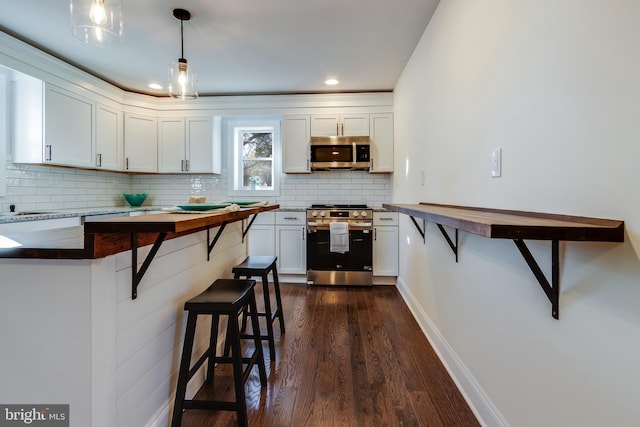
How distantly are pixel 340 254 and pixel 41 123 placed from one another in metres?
A: 3.32

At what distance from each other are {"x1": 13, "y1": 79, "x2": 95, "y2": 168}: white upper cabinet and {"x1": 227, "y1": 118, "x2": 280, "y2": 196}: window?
1810 millimetres

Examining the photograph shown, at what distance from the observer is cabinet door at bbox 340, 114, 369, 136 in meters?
3.95

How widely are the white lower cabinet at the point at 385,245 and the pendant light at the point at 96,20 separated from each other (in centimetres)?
297

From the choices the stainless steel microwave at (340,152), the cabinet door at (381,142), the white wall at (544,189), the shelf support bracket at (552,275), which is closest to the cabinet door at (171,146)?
the stainless steel microwave at (340,152)

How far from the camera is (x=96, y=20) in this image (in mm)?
1547

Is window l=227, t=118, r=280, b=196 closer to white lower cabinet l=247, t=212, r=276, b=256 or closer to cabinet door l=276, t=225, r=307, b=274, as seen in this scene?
white lower cabinet l=247, t=212, r=276, b=256

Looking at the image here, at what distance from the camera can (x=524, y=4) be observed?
1170mm

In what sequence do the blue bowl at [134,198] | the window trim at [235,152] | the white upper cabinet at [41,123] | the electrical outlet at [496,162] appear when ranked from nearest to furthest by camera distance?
the electrical outlet at [496,162]
the white upper cabinet at [41,123]
the blue bowl at [134,198]
the window trim at [235,152]

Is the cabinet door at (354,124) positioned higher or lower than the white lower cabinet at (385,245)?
higher

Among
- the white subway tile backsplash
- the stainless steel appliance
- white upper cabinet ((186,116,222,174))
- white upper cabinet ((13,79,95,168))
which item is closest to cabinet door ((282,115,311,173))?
the white subway tile backsplash

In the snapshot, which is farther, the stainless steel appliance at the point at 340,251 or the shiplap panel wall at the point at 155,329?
the stainless steel appliance at the point at 340,251

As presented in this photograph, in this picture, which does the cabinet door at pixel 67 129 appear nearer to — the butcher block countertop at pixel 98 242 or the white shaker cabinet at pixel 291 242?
the white shaker cabinet at pixel 291 242

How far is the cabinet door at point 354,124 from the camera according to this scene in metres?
3.95

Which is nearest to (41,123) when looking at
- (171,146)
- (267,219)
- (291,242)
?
(171,146)
